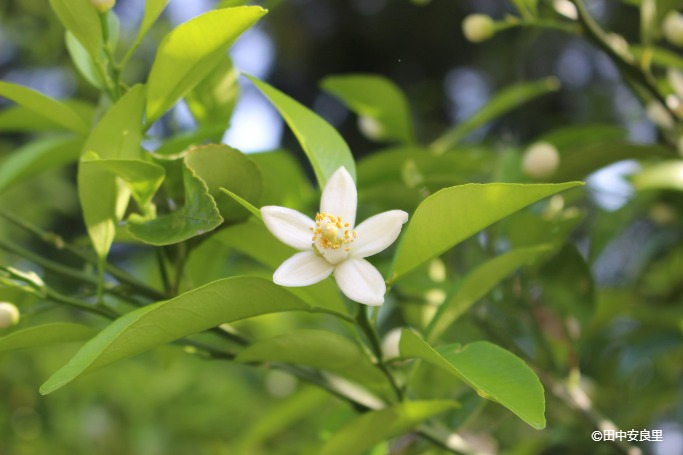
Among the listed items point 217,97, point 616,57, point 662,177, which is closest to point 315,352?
point 217,97

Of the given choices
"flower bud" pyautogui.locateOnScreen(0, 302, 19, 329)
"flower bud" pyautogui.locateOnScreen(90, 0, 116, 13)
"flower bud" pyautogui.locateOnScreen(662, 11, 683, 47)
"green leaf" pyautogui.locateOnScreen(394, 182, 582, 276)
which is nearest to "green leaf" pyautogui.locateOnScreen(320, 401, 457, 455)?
"green leaf" pyautogui.locateOnScreen(394, 182, 582, 276)

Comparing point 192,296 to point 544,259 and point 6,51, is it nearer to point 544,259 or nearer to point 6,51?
point 544,259

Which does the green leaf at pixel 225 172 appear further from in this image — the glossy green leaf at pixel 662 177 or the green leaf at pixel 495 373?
the glossy green leaf at pixel 662 177

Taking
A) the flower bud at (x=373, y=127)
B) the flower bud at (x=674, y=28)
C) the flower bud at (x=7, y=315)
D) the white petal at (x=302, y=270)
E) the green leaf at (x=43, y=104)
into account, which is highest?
the green leaf at (x=43, y=104)

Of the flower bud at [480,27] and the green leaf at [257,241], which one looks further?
the flower bud at [480,27]

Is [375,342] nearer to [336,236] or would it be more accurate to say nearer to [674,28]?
[336,236]

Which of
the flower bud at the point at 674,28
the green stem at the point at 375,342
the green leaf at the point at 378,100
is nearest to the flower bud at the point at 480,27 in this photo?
the green leaf at the point at 378,100
